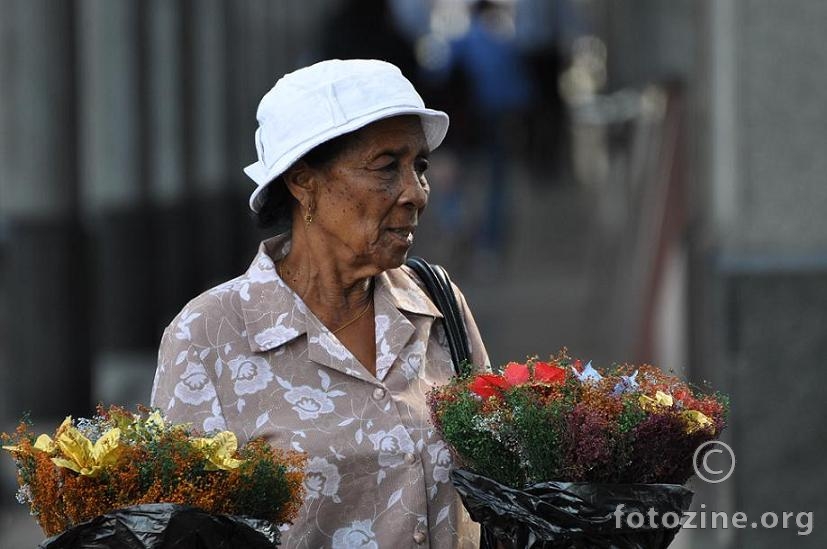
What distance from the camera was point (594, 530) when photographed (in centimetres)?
319

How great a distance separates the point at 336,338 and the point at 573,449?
67 cm

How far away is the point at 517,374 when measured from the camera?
333 cm

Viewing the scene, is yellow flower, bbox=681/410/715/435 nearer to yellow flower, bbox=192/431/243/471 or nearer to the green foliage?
the green foliage

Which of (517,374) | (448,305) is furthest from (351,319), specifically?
(517,374)

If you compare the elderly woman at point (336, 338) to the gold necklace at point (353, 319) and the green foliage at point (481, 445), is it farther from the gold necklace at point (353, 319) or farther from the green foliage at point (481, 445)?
the green foliage at point (481, 445)

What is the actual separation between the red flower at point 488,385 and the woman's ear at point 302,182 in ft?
1.87

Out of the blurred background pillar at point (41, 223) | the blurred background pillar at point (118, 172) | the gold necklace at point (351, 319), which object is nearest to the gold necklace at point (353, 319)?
the gold necklace at point (351, 319)

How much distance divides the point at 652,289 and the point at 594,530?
661 centimetres

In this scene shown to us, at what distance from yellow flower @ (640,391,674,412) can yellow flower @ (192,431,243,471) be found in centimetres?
75

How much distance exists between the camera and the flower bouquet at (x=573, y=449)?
3.18 m

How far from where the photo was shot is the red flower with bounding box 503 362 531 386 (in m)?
3.32

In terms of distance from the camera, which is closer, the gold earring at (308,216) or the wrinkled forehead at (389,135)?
the wrinkled forehead at (389,135)

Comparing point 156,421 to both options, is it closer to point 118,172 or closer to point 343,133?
point 343,133

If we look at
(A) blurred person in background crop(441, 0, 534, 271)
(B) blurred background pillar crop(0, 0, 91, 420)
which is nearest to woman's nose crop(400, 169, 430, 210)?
(B) blurred background pillar crop(0, 0, 91, 420)
